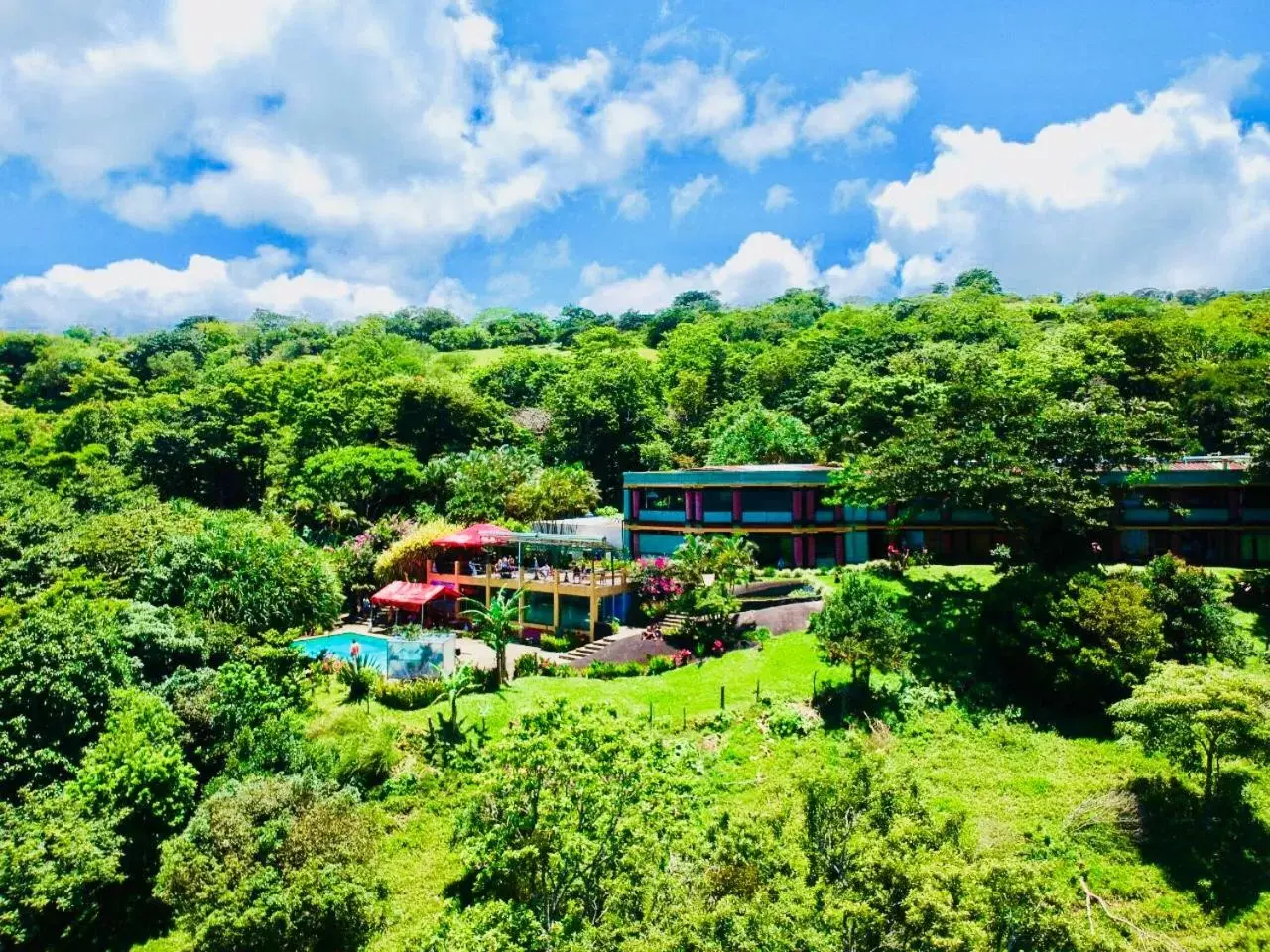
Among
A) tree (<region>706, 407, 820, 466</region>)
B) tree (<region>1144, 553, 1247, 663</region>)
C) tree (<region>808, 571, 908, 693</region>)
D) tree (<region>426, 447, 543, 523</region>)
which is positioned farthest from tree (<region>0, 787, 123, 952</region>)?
tree (<region>706, 407, 820, 466</region>)

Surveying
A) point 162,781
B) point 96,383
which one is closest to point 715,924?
point 162,781

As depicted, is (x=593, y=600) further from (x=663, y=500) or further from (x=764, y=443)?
(x=764, y=443)

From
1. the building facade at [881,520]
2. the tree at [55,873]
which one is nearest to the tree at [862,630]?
the building facade at [881,520]

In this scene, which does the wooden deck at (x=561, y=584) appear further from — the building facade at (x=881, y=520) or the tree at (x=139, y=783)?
the tree at (x=139, y=783)

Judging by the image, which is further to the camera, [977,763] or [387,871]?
[977,763]

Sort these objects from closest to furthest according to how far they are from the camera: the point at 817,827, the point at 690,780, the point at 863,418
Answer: the point at 817,827, the point at 690,780, the point at 863,418

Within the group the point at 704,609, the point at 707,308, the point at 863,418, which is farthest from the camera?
the point at 707,308

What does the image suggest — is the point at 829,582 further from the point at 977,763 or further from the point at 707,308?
the point at 707,308
